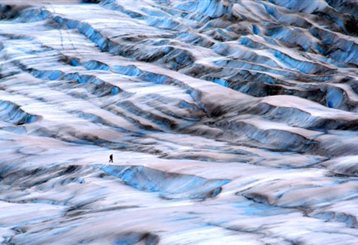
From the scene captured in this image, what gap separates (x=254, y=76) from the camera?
11023mm

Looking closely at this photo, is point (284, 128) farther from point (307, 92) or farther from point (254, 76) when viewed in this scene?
point (254, 76)

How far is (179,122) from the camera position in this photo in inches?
394

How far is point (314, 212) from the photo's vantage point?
20.5ft

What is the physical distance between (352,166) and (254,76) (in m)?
3.92

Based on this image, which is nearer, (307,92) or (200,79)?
(307,92)

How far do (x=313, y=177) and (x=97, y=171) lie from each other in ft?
6.72

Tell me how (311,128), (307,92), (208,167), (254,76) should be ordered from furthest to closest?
(254,76) < (307,92) < (311,128) < (208,167)

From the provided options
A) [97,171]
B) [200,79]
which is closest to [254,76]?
[200,79]

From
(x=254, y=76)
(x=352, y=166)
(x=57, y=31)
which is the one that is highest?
(x=352, y=166)

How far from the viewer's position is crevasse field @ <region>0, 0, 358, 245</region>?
6359 mm

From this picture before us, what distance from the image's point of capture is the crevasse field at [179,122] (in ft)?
20.9

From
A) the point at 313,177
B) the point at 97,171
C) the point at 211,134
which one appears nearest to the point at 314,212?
the point at 313,177

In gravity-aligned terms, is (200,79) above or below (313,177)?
below

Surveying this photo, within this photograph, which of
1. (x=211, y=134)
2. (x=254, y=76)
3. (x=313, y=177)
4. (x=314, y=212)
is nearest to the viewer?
(x=314, y=212)
